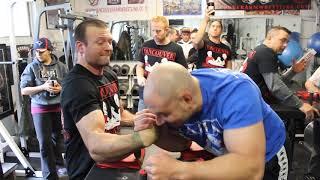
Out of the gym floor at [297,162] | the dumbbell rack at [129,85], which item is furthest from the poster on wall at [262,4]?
the gym floor at [297,162]

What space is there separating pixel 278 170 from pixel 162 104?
0.79 meters

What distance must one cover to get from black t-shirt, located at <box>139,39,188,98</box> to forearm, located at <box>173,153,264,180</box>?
2665 mm

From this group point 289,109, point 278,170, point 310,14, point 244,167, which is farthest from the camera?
point 310,14

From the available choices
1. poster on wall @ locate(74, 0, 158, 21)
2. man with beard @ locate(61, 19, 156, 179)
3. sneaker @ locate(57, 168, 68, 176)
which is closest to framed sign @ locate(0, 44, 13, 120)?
sneaker @ locate(57, 168, 68, 176)

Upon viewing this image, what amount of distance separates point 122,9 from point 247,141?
5652mm

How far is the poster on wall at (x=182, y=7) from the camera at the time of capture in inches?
236

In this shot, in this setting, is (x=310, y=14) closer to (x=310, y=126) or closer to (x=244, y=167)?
(x=310, y=126)

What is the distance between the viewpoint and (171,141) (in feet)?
4.58

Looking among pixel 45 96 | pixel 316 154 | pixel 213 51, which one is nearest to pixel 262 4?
pixel 213 51

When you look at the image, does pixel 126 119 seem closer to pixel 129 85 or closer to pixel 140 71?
pixel 140 71

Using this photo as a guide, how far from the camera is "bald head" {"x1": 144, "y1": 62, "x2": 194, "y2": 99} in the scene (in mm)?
1056

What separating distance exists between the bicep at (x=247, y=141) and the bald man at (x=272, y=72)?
1991mm

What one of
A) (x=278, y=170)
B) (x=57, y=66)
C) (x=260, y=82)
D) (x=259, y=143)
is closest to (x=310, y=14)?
(x=260, y=82)

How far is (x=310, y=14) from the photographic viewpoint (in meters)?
5.75
